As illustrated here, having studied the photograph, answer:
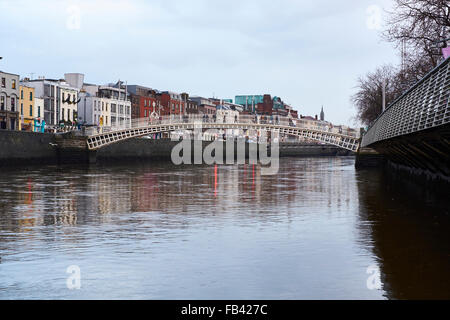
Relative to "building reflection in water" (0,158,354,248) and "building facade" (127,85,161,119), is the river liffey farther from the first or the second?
"building facade" (127,85,161,119)

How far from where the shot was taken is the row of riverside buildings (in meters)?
56.8

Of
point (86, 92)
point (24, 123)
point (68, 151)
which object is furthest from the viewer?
point (86, 92)

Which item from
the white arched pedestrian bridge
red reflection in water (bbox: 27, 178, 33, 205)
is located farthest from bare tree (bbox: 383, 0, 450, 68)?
the white arched pedestrian bridge

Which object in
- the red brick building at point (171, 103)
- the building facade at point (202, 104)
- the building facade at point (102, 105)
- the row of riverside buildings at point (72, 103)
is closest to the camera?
the row of riverside buildings at point (72, 103)

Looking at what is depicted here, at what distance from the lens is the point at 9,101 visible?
5675 centimetres

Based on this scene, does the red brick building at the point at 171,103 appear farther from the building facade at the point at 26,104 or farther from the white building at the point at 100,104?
the building facade at the point at 26,104

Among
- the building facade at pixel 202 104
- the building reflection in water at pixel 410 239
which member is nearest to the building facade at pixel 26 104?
the building reflection in water at pixel 410 239

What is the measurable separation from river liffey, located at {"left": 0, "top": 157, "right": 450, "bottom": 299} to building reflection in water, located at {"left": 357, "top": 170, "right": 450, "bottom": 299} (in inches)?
0.8

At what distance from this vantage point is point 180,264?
7.58 meters

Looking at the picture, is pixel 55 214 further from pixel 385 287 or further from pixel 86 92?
pixel 86 92

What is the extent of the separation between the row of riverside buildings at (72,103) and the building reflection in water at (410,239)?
105ft

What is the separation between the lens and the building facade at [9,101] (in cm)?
5569
